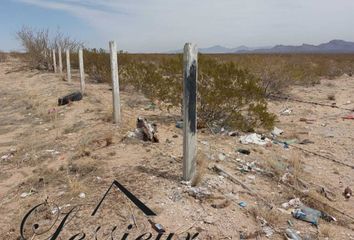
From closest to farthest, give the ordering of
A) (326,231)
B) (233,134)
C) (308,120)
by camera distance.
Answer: (326,231) < (233,134) < (308,120)

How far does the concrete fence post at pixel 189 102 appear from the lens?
4.01 meters

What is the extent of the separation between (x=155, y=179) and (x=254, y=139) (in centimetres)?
321

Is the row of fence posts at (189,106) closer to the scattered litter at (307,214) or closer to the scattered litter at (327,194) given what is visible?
the scattered litter at (307,214)

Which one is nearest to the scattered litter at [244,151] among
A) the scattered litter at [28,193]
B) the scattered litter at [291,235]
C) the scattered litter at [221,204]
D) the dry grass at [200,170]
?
the dry grass at [200,170]

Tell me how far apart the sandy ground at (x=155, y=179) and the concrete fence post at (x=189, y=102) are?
0.34 metres

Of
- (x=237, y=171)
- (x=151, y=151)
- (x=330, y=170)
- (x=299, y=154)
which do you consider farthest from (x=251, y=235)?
(x=299, y=154)

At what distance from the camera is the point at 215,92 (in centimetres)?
761

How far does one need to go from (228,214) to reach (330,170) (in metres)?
3.07

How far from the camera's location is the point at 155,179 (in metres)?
4.37

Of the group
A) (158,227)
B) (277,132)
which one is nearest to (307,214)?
(158,227)

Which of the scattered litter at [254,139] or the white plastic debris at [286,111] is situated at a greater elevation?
the scattered litter at [254,139]

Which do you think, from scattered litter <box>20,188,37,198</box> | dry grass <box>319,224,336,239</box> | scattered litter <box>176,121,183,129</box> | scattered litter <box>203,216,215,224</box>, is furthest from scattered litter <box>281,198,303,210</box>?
scattered litter <box>176,121,183,129</box>

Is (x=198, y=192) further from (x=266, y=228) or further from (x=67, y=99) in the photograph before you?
(x=67, y=99)

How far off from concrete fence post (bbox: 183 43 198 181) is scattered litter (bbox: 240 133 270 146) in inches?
117
